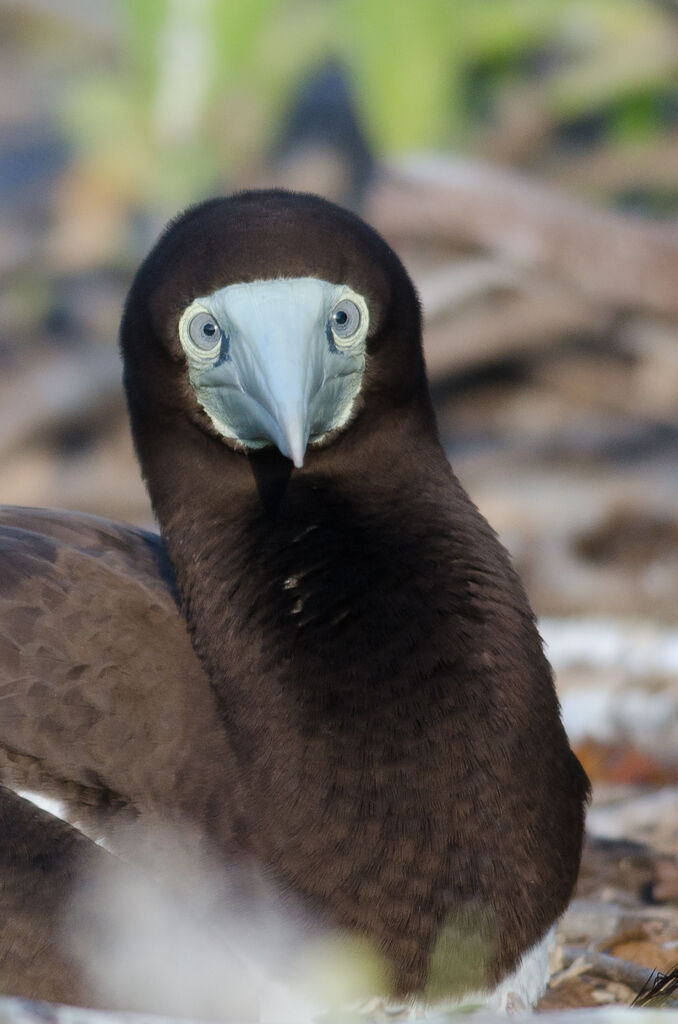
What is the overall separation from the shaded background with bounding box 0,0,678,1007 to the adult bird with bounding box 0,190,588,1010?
1344 millimetres

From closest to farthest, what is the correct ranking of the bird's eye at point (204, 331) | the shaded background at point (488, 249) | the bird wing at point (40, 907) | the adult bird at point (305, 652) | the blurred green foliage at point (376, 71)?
the bird wing at point (40, 907) < the adult bird at point (305, 652) < the bird's eye at point (204, 331) < the shaded background at point (488, 249) < the blurred green foliage at point (376, 71)

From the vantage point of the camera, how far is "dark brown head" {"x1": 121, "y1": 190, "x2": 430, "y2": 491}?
3.11 m

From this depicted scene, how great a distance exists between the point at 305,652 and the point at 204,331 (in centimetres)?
66

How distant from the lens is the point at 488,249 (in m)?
6.57

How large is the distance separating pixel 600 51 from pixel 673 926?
18.7ft

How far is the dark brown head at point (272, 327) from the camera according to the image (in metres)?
3.11

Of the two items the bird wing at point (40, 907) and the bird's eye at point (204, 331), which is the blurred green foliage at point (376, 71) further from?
the bird wing at point (40, 907)

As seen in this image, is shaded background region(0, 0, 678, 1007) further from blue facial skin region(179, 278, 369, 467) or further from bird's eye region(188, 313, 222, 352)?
bird's eye region(188, 313, 222, 352)

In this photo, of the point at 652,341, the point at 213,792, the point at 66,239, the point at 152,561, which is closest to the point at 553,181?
the point at 652,341

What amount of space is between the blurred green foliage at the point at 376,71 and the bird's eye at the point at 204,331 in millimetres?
4921

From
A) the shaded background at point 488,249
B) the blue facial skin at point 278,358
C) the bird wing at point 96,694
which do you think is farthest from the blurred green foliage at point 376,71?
the bird wing at point 96,694

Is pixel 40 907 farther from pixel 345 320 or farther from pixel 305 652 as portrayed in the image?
pixel 345 320

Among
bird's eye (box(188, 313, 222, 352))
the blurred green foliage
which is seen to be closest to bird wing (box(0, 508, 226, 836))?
bird's eye (box(188, 313, 222, 352))

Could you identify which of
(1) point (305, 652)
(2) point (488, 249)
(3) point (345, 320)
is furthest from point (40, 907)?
(2) point (488, 249)
